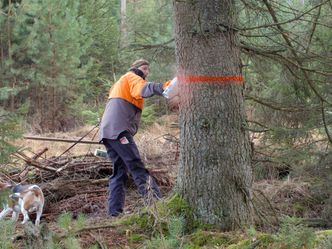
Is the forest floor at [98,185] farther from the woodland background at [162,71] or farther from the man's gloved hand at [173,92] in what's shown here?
the man's gloved hand at [173,92]

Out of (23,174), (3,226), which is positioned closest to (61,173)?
(23,174)

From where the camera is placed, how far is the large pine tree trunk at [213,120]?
507 centimetres

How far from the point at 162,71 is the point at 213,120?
360cm

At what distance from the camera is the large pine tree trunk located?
5.07 metres

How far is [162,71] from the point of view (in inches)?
337

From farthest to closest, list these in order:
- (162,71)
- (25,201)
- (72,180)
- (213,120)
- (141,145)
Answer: (141,145), (72,180), (162,71), (25,201), (213,120)

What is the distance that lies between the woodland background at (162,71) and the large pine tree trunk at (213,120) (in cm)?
33

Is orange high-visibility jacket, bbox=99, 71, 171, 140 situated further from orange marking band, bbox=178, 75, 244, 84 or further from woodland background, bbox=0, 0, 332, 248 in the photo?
orange marking band, bbox=178, 75, 244, 84

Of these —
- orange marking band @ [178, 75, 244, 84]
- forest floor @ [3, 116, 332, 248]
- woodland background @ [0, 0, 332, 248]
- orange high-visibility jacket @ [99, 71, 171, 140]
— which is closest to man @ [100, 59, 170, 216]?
orange high-visibility jacket @ [99, 71, 171, 140]

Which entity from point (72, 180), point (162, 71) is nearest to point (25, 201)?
point (72, 180)

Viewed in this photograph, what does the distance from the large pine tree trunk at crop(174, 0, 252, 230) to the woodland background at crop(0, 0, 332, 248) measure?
0.33 metres

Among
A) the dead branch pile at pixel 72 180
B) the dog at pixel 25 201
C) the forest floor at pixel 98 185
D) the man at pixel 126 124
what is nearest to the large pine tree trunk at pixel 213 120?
the man at pixel 126 124

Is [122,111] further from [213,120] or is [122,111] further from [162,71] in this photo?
[213,120]

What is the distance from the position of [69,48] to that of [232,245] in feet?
43.7
